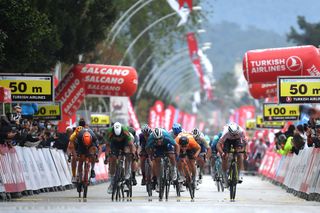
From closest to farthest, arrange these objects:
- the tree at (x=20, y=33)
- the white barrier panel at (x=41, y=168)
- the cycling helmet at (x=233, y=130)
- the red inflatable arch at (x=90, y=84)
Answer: the cycling helmet at (x=233, y=130), the white barrier panel at (x=41, y=168), the tree at (x=20, y=33), the red inflatable arch at (x=90, y=84)

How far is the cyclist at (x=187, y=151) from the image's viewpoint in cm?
2878

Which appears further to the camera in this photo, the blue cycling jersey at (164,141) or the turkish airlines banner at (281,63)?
the turkish airlines banner at (281,63)

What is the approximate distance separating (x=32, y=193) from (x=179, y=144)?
152 inches

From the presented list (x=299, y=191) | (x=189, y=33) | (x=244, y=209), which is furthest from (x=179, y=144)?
(x=189, y=33)

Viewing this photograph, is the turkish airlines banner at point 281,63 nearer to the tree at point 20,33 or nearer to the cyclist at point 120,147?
the tree at point 20,33

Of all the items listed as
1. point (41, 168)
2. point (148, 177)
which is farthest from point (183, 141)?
point (41, 168)

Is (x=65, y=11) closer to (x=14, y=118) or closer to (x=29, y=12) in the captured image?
(x=29, y=12)

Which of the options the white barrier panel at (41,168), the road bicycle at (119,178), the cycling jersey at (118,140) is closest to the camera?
the road bicycle at (119,178)

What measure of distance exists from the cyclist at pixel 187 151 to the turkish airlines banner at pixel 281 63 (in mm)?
5981

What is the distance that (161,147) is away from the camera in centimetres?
2725

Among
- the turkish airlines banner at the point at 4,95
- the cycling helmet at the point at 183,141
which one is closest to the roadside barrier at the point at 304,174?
the cycling helmet at the point at 183,141

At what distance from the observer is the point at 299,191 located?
30.3m

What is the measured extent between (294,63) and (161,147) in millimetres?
8504

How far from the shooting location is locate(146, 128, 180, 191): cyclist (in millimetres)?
27078
